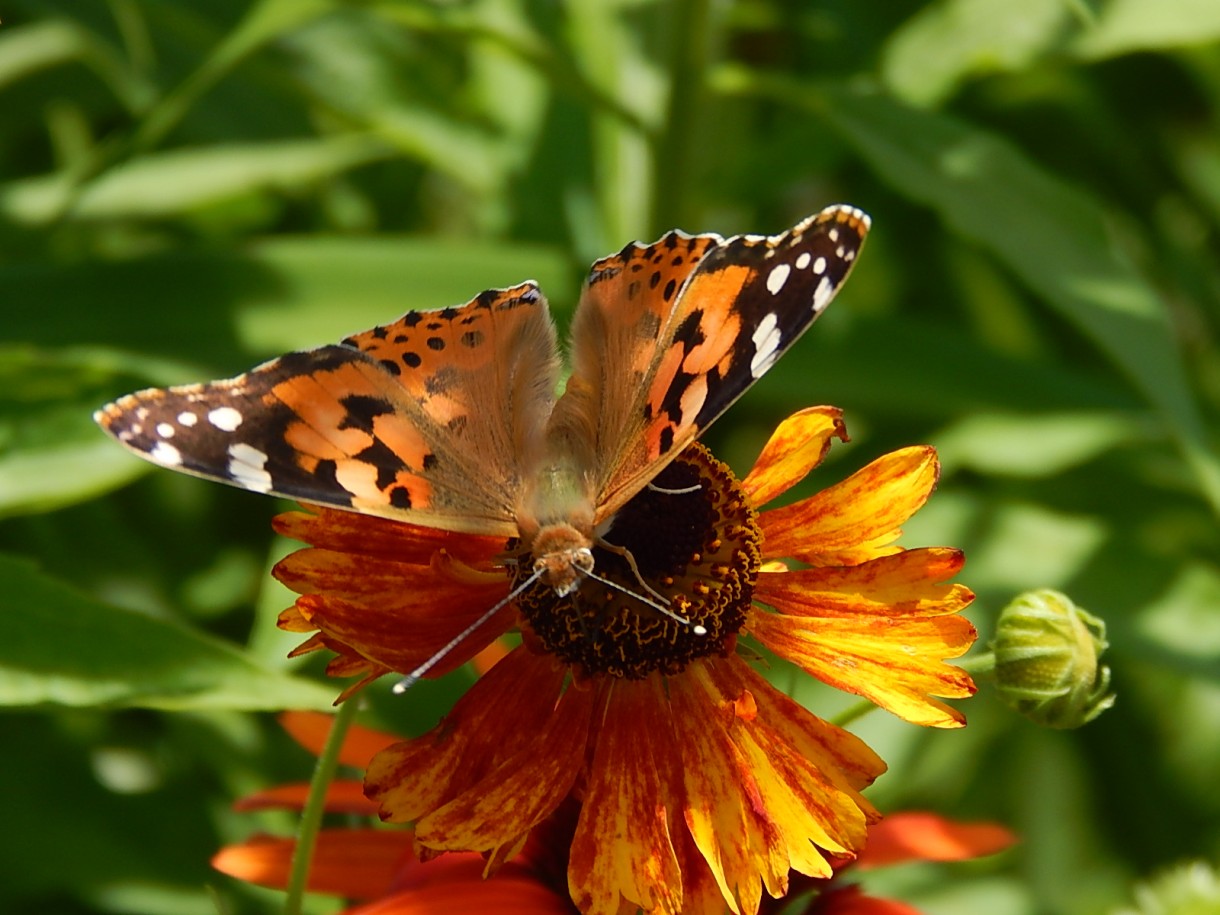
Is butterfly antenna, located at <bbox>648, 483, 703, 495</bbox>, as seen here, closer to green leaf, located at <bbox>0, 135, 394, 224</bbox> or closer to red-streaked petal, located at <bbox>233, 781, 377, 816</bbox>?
red-streaked petal, located at <bbox>233, 781, 377, 816</bbox>

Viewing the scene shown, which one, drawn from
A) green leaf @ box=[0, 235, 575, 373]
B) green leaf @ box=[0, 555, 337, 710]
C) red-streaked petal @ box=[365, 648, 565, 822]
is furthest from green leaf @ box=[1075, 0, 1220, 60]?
green leaf @ box=[0, 555, 337, 710]

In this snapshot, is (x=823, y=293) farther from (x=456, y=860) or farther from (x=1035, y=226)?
(x=1035, y=226)

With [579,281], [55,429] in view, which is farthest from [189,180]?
[55,429]

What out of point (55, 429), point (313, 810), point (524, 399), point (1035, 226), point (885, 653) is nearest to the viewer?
point (313, 810)

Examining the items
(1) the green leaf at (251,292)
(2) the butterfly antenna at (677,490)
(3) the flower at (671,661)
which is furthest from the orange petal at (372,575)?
(1) the green leaf at (251,292)

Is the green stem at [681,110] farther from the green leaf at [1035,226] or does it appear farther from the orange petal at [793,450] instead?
the orange petal at [793,450]

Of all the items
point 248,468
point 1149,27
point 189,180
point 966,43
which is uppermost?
point 189,180
